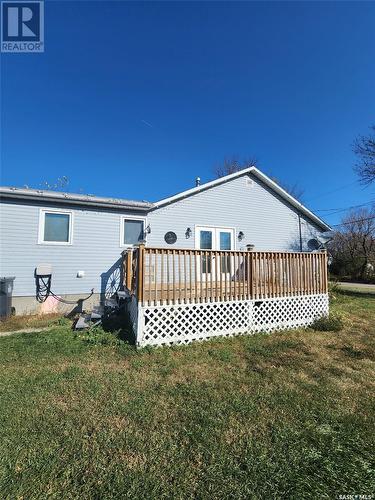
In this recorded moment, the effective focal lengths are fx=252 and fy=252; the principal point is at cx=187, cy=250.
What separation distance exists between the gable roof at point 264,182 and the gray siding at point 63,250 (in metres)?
2.05

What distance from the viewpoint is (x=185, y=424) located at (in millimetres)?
2627

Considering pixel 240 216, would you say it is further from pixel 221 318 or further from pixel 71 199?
pixel 71 199

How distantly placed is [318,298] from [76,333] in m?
6.35

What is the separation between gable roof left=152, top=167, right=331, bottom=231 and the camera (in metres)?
9.69

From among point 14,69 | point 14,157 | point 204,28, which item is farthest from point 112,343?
point 14,157

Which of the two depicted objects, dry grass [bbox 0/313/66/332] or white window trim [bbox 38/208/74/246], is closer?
dry grass [bbox 0/313/66/332]

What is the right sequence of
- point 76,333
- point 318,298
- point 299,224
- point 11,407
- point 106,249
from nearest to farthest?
point 11,407, point 76,333, point 318,298, point 106,249, point 299,224

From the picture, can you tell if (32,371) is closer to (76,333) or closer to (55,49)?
(76,333)

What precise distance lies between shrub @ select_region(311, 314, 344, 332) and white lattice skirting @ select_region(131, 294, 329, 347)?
256 millimetres

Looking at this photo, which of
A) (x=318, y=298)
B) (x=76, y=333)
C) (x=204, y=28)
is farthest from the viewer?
(x=204, y=28)

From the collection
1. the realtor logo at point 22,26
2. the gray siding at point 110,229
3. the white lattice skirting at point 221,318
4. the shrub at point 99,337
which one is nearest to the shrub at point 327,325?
the white lattice skirting at point 221,318

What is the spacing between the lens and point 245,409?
2898 mm

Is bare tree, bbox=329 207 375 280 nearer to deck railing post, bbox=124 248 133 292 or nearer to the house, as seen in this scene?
the house

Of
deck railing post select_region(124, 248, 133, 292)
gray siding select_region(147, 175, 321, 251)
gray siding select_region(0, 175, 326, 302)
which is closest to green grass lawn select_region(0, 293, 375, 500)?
deck railing post select_region(124, 248, 133, 292)
